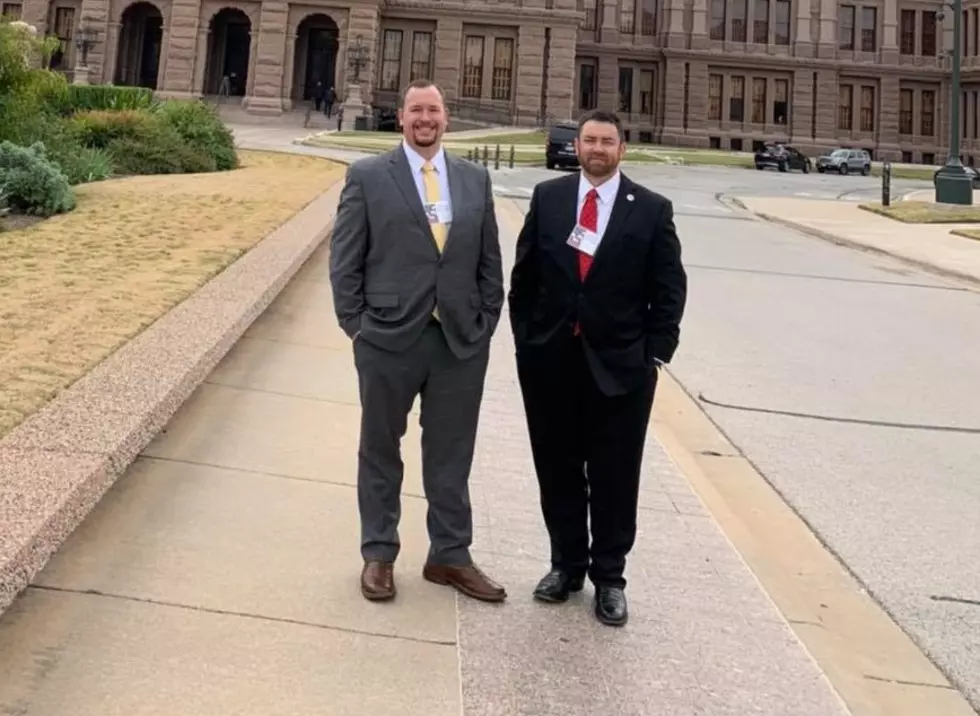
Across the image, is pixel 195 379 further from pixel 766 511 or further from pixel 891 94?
pixel 891 94

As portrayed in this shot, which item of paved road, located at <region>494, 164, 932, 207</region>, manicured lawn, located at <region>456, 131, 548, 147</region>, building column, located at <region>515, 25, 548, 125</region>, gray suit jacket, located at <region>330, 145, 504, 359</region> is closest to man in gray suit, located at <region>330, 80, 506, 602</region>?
gray suit jacket, located at <region>330, 145, 504, 359</region>

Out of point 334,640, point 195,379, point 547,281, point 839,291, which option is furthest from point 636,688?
point 839,291

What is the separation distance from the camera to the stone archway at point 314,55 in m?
55.8

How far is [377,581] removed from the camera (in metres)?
3.73

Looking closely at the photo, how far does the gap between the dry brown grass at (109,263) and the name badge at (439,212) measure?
2.65 metres

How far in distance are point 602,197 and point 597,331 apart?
1.84 ft

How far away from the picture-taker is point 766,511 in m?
5.25

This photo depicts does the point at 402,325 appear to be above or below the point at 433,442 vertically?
above

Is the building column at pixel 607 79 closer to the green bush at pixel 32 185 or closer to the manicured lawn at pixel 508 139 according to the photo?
the manicured lawn at pixel 508 139

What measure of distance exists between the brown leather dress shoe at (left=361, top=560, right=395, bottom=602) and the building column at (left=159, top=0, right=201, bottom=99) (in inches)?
2171

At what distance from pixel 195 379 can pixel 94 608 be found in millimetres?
2574

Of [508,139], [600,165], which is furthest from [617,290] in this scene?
[508,139]

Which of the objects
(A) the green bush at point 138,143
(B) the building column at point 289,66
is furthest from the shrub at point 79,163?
(B) the building column at point 289,66

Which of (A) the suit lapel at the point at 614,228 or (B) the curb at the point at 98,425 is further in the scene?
(A) the suit lapel at the point at 614,228
